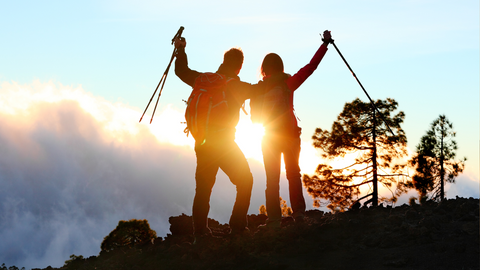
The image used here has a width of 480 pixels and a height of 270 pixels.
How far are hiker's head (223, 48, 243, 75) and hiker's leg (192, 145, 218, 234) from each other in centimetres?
144

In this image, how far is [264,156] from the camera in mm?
7008

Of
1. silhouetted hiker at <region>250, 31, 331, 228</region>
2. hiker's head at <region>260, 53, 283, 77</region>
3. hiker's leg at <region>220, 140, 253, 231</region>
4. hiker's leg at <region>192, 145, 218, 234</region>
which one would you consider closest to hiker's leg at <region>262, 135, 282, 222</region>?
silhouetted hiker at <region>250, 31, 331, 228</region>

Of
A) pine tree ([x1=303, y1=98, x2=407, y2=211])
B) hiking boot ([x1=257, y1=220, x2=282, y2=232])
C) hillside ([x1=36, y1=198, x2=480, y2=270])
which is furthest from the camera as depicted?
pine tree ([x1=303, y1=98, x2=407, y2=211])

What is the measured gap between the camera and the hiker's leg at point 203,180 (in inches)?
247

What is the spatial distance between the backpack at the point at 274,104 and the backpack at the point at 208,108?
0.94 meters

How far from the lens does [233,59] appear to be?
6629mm

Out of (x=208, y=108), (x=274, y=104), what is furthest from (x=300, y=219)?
(x=208, y=108)

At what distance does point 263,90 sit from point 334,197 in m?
21.1

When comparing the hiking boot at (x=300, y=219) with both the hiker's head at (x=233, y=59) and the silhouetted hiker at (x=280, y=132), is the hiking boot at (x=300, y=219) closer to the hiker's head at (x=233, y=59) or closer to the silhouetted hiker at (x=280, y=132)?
the silhouetted hiker at (x=280, y=132)

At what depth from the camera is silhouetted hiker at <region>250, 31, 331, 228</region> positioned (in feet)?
22.7

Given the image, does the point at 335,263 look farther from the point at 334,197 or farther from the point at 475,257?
the point at 334,197

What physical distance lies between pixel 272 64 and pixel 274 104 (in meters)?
0.77

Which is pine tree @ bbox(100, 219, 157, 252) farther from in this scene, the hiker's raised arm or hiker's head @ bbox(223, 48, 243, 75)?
hiker's head @ bbox(223, 48, 243, 75)

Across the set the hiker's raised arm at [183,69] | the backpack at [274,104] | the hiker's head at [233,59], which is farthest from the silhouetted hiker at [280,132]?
the hiker's raised arm at [183,69]
